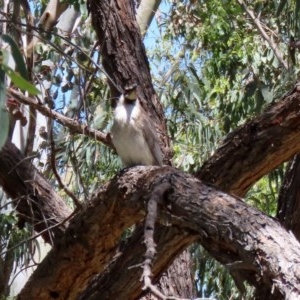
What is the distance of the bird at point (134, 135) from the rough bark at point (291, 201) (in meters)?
0.75

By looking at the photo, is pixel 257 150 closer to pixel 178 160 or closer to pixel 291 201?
pixel 291 201

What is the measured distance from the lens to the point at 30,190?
13.3ft

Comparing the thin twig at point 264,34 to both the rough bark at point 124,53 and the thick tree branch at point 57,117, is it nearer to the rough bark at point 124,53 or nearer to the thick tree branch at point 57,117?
the rough bark at point 124,53

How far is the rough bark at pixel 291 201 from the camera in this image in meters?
3.49

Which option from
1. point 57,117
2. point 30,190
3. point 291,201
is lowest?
point 291,201

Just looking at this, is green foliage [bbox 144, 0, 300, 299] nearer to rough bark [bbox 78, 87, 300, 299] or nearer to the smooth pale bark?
the smooth pale bark

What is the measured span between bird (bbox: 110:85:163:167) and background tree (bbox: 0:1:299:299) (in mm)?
73

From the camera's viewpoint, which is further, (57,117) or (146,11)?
(146,11)

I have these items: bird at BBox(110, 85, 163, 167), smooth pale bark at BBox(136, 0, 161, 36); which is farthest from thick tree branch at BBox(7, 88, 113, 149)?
smooth pale bark at BBox(136, 0, 161, 36)

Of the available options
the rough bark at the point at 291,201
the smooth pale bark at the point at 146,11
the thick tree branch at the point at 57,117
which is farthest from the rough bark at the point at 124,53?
the smooth pale bark at the point at 146,11

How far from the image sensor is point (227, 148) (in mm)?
3133

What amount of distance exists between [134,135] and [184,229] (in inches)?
64.8

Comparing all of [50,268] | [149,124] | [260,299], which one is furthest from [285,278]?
[149,124]

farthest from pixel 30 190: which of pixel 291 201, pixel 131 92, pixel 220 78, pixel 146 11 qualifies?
pixel 146 11
